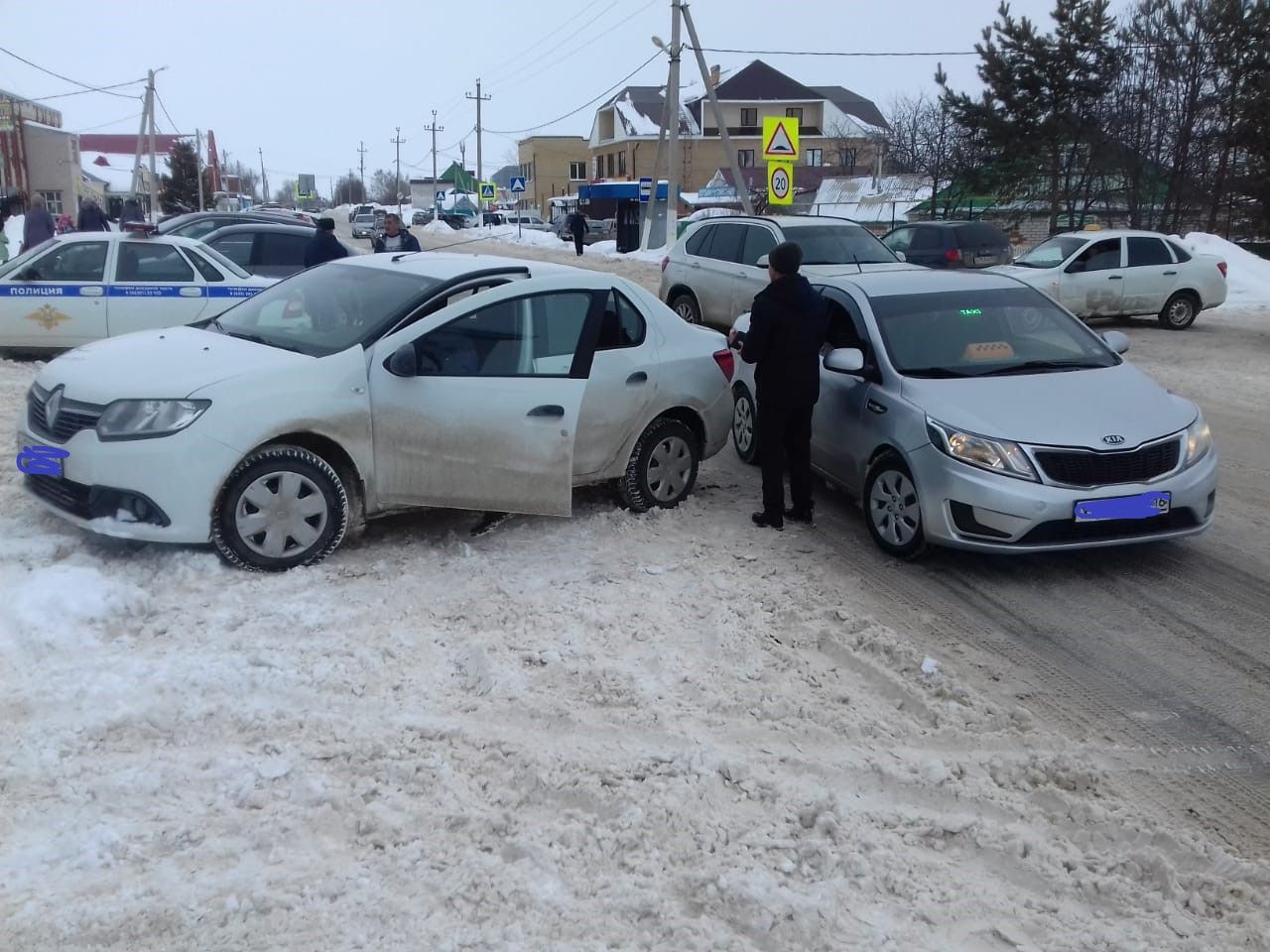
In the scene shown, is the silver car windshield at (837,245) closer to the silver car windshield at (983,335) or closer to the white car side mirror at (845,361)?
the silver car windshield at (983,335)

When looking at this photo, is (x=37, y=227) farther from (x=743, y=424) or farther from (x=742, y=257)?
(x=743, y=424)

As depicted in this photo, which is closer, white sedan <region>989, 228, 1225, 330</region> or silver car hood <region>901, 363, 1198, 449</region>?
silver car hood <region>901, 363, 1198, 449</region>

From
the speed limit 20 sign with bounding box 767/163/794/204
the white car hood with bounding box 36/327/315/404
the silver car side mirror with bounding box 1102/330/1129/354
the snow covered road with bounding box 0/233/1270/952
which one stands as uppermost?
the speed limit 20 sign with bounding box 767/163/794/204

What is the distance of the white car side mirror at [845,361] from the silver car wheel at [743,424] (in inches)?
72.4

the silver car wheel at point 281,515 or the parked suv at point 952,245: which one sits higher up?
the parked suv at point 952,245

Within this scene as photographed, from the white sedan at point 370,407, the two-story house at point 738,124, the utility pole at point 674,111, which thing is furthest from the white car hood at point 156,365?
the two-story house at point 738,124

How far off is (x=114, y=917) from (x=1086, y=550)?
5.52 metres

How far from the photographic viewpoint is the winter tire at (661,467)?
289 inches

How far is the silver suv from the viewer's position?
13867 mm

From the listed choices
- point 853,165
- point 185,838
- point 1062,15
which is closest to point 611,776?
point 185,838

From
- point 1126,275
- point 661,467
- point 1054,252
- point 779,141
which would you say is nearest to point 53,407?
point 661,467

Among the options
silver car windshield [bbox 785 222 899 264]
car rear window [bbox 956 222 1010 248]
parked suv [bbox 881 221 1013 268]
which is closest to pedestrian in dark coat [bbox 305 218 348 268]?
silver car windshield [bbox 785 222 899 264]

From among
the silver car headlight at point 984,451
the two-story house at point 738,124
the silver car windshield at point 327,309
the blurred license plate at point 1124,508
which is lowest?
the blurred license plate at point 1124,508

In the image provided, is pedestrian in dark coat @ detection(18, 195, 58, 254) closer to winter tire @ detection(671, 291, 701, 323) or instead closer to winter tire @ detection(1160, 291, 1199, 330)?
winter tire @ detection(671, 291, 701, 323)
